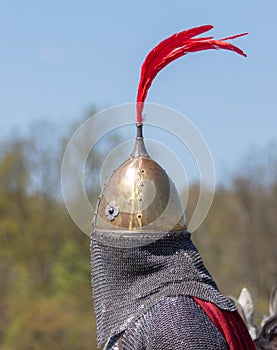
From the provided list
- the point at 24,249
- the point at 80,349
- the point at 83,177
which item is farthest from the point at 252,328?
the point at 24,249

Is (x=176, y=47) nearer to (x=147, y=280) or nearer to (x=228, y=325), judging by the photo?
(x=147, y=280)

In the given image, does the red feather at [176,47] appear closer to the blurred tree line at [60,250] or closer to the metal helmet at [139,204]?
the metal helmet at [139,204]

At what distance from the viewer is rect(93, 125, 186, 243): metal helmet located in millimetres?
3051

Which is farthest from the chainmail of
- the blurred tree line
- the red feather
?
the blurred tree line

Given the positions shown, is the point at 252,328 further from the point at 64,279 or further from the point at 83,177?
the point at 64,279

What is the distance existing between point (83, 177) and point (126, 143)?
0.23m

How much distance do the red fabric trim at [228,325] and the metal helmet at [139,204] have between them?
0.30 metres

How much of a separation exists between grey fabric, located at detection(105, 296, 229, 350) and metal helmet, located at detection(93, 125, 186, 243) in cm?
27

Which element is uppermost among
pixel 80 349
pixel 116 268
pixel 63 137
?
pixel 63 137

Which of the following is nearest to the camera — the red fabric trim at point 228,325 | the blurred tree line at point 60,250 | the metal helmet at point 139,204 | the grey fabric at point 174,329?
the grey fabric at point 174,329

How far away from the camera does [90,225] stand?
3.34 m

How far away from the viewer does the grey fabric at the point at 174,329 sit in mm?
2822

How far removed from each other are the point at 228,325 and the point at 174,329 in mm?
245

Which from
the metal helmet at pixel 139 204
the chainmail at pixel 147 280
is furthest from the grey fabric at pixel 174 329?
the metal helmet at pixel 139 204
